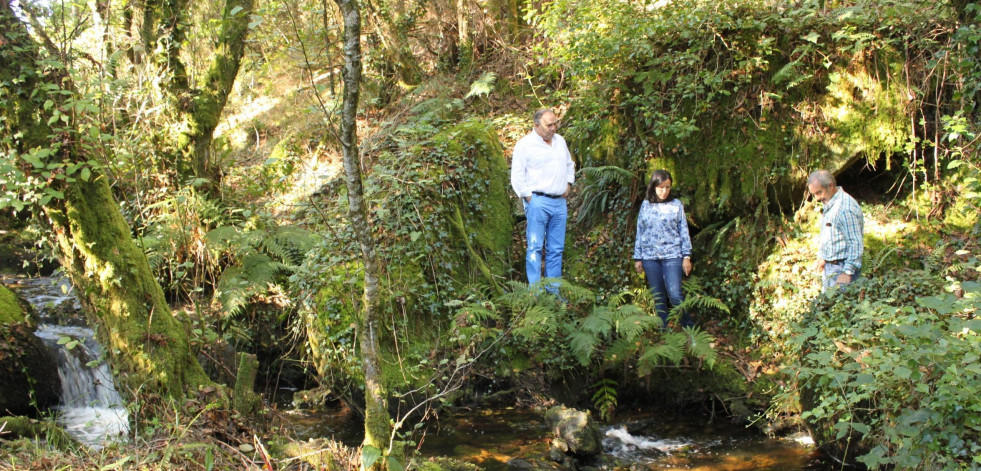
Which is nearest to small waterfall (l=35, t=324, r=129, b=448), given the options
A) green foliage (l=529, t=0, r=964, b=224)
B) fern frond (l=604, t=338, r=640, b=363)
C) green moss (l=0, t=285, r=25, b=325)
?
green moss (l=0, t=285, r=25, b=325)

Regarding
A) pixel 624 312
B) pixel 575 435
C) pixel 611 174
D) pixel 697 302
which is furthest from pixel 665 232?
pixel 575 435

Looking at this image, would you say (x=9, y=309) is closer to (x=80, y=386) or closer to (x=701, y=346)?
(x=80, y=386)

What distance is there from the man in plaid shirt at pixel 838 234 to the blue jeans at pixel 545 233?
268 centimetres

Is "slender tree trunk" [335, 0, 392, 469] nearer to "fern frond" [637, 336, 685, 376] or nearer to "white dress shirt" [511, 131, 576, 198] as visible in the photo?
"fern frond" [637, 336, 685, 376]

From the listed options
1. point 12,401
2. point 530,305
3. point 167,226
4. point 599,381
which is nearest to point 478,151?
point 530,305

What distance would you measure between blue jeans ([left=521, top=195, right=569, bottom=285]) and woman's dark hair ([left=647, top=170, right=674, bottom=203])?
39.6 inches

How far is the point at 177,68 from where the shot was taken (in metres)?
8.99

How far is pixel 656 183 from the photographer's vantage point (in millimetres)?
7074

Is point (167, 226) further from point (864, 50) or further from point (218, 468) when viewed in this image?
point (864, 50)

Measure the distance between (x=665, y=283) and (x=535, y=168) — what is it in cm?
202

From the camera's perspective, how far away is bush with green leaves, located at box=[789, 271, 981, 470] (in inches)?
147

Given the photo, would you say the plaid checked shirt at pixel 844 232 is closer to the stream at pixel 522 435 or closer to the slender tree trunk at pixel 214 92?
the stream at pixel 522 435

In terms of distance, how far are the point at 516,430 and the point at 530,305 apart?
48.7 inches

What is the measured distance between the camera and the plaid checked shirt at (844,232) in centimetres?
592
